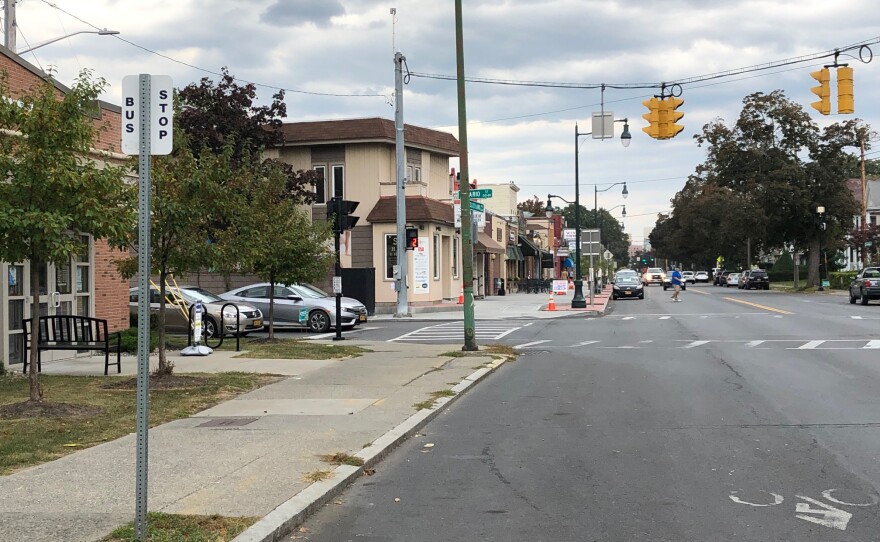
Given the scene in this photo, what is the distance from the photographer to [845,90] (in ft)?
59.2

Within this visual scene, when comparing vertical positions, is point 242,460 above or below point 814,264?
below

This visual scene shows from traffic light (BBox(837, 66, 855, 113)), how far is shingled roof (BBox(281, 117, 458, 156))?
22499mm

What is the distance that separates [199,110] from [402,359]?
21.1m

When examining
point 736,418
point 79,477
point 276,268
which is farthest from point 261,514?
point 276,268

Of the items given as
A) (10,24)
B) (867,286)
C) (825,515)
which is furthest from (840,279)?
(825,515)

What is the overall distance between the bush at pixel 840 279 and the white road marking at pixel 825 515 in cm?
5997

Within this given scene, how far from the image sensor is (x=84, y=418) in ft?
33.1

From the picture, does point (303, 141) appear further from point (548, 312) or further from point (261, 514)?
point (261, 514)

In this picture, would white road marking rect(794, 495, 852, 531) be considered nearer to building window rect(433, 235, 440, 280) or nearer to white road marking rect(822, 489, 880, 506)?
white road marking rect(822, 489, 880, 506)

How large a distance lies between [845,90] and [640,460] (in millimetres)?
12882

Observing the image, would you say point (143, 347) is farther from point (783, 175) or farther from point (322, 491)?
point (783, 175)

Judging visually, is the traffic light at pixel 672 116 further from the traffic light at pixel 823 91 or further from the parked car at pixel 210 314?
the parked car at pixel 210 314

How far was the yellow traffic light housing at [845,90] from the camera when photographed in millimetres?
18047

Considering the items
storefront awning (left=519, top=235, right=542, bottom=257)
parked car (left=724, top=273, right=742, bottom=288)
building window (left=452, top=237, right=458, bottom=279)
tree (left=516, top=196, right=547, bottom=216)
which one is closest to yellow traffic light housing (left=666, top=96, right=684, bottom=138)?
building window (left=452, top=237, right=458, bottom=279)
